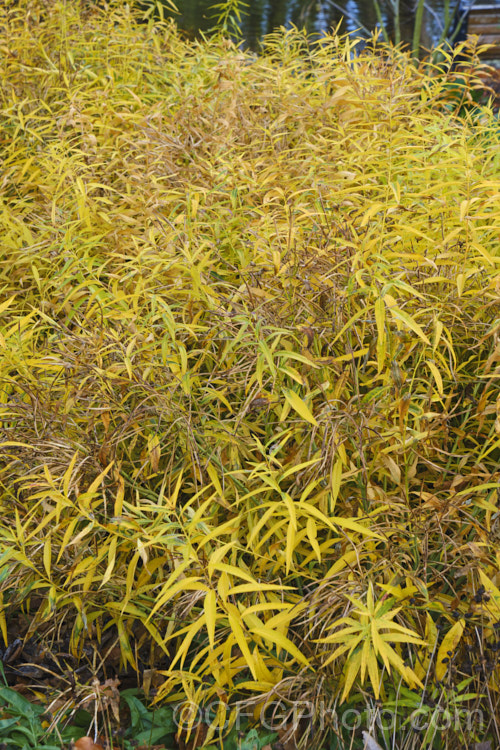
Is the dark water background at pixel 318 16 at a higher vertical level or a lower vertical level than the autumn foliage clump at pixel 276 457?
higher

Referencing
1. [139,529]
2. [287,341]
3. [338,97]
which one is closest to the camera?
[139,529]

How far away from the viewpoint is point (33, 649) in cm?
154

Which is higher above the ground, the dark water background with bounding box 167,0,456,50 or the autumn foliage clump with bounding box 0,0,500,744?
the dark water background with bounding box 167,0,456,50

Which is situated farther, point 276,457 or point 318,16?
point 318,16

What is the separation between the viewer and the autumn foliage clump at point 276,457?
1.25 metres

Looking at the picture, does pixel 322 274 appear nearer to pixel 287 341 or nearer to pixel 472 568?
pixel 287 341

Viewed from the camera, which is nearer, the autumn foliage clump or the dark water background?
the autumn foliage clump

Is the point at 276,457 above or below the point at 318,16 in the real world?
below

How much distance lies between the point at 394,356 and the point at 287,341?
247 mm

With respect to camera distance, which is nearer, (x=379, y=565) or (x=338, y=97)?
(x=379, y=565)

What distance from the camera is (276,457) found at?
5.15 feet

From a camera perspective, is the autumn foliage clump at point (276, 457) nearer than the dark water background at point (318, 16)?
Yes

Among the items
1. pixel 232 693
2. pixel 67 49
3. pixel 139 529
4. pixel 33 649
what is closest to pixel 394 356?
pixel 139 529

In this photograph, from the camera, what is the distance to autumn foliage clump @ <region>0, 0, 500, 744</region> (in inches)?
49.3
